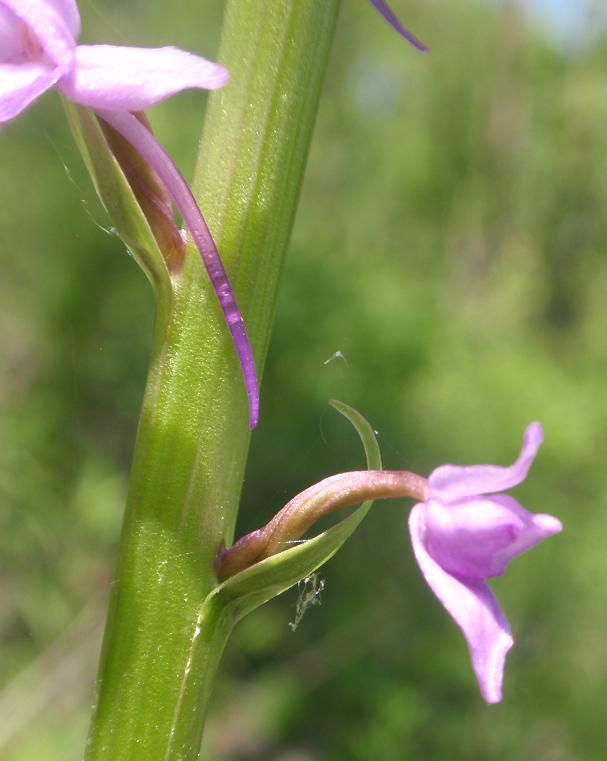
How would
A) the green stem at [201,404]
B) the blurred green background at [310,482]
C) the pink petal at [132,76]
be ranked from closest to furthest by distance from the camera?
the pink petal at [132,76], the green stem at [201,404], the blurred green background at [310,482]

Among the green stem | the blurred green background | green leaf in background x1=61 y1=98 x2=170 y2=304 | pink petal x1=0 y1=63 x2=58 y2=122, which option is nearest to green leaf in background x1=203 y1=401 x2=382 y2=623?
the green stem

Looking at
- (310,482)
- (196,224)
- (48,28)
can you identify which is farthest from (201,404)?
(310,482)

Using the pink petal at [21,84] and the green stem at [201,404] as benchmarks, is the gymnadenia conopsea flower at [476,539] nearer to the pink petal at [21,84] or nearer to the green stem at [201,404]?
the green stem at [201,404]

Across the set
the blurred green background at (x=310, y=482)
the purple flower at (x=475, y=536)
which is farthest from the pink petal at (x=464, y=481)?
the blurred green background at (x=310, y=482)

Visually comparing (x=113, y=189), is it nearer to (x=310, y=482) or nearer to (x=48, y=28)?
(x=48, y=28)

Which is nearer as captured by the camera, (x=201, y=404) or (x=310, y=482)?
(x=201, y=404)

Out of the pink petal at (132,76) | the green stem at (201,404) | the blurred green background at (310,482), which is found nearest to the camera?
the pink petal at (132,76)

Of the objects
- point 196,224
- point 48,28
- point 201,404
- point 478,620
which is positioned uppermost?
point 48,28

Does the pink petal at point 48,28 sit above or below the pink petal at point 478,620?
above
